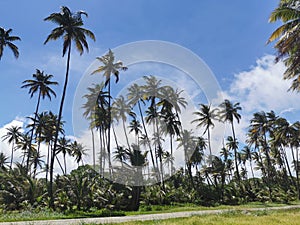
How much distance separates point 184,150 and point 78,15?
28237 mm

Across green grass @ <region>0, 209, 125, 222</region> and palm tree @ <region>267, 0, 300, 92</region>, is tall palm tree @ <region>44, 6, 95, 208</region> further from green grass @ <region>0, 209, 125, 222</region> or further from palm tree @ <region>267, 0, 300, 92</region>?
palm tree @ <region>267, 0, 300, 92</region>

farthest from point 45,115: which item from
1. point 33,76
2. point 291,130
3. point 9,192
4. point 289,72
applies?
point 291,130

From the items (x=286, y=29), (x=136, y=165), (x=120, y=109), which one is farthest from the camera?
(x=120, y=109)

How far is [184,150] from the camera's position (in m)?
48.8

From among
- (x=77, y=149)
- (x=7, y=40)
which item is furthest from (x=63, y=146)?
(x=7, y=40)

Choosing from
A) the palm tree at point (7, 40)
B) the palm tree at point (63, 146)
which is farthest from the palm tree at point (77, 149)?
the palm tree at point (7, 40)

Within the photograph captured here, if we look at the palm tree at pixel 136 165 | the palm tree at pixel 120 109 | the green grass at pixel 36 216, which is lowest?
the green grass at pixel 36 216

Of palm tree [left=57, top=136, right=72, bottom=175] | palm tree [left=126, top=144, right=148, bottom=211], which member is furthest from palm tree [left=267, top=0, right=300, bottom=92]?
palm tree [left=57, top=136, right=72, bottom=175]

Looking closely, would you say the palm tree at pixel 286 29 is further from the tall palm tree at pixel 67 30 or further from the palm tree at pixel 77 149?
the palm tree at pixel 77 149

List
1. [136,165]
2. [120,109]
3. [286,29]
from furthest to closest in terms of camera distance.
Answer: [120,109] < [136,165] < [286,29]

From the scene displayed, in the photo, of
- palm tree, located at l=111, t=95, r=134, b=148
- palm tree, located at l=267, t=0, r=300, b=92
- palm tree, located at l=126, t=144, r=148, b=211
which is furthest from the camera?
palm tree, located at l=111, t=95, r=134, b=148

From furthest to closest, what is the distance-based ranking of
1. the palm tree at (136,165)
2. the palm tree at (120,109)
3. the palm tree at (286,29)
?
the palm tree at (120,109) < the palm tree at (136,165) < the palm tree at (286,29)

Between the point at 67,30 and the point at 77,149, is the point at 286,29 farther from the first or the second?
the point at 77,149

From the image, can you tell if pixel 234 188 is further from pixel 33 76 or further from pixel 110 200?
pixel 33 76
